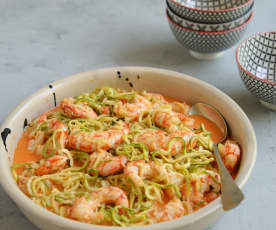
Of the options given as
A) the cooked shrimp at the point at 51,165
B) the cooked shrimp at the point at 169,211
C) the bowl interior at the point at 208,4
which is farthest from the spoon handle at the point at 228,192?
the bowl interior at the point at 208,4

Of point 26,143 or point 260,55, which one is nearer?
point 26,143

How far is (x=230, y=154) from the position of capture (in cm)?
301

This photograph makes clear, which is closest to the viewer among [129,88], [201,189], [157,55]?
[201,189]

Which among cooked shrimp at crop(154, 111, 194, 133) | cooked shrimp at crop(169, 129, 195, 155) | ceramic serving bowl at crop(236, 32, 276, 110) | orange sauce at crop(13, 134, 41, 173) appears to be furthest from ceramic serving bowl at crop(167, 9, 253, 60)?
orange sauce at crop(13, 134, 41, 173)

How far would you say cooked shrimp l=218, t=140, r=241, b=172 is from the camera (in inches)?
118

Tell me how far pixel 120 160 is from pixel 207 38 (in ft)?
5.76

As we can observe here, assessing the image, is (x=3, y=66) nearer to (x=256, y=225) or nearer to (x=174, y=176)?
(x=174, y=176)

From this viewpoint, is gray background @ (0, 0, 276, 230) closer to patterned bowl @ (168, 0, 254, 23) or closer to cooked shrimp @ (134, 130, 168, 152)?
patterned bowl @ (168, 0, 254, 23)

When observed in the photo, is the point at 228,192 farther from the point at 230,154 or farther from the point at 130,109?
the point at 130,109

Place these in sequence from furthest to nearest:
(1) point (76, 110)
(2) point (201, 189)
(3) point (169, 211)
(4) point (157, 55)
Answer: (4) point (157, 55)
(1) point (76, 110)
(2) point (201, 189)
(3) point (169, 211)

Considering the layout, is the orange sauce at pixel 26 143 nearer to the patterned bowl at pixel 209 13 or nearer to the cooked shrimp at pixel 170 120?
the cooked shrimp at pixel 170 120

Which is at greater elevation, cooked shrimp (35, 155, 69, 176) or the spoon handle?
the spoon handle

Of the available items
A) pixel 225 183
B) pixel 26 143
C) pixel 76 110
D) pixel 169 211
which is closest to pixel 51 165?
pixel 26 143

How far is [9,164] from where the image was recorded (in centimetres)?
304
